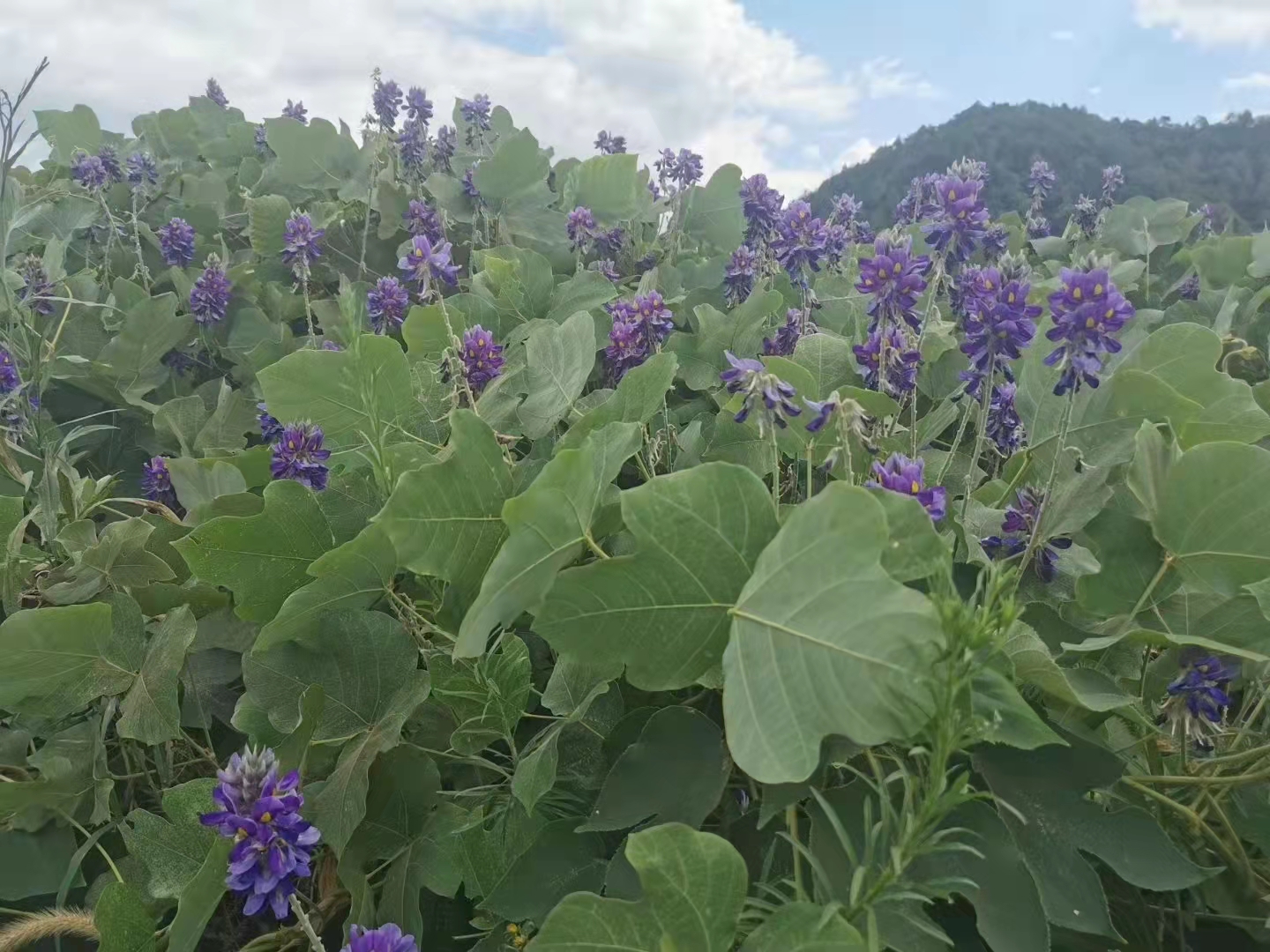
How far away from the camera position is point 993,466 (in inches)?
72.0

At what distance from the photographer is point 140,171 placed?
11.9ft

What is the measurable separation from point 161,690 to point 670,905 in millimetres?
948

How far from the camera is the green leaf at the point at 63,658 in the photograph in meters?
1.38

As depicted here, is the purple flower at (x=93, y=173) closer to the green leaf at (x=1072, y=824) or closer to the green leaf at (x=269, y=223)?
the green leaf at (x=269, y=223)

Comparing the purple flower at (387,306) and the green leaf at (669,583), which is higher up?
the purple flower at (387,306)

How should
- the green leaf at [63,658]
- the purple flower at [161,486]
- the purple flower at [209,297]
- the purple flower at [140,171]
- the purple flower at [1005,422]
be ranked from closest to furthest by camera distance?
the green leaf at [63,658], the purple flower at [1005,422], the purple flower at [161,486], the purple flower at [209,297], the purple flower at [140,171]

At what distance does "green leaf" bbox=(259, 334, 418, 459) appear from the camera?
1385 mm

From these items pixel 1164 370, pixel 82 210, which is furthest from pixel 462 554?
pixel 82 210

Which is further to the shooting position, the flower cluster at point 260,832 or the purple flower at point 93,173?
the purple flower at point 93,173

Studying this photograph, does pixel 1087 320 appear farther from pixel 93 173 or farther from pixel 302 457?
pixel 93 173

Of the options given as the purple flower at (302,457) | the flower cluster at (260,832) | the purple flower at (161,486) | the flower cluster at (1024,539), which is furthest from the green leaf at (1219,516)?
the purple flower at (161,486)

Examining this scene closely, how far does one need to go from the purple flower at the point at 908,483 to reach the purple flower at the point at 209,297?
222 centimetres

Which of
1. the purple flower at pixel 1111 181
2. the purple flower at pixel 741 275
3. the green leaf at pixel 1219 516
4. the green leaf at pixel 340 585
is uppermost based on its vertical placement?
the purple flower at pixel 1111 181

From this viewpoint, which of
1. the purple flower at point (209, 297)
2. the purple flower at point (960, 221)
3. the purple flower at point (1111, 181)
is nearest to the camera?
the purple flower at point (960, 221)
